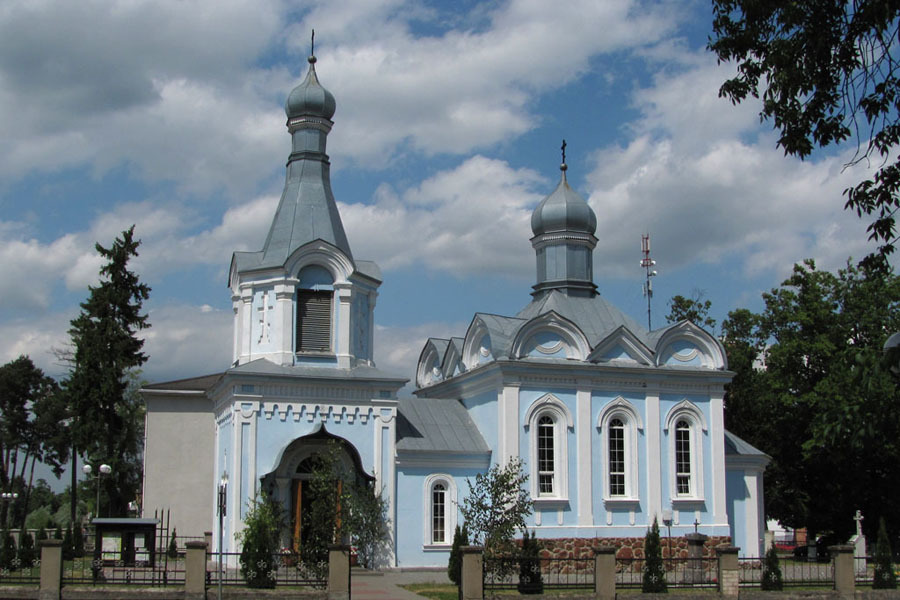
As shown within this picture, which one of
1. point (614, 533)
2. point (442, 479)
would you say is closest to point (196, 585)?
point (442, 479)

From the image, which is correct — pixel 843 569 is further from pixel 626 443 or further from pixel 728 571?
pixel 626 443

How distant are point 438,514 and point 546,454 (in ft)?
10.7

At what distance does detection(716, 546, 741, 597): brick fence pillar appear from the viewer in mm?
19394

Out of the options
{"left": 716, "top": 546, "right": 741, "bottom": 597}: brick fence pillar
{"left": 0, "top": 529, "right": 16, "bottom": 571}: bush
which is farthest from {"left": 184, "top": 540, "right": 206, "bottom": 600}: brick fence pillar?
{"left": 716, "top": 546, "right": 741, "bottom": 597}: brick fence pillar

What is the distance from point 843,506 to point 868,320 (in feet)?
22.3

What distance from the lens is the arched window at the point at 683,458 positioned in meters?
28.0

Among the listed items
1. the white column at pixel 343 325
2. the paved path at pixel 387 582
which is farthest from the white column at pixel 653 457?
the white column at pixel 343 325

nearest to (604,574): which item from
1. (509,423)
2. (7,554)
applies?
(509,423)

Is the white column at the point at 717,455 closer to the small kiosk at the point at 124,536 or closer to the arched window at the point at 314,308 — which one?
the arched window at the point at 314,308

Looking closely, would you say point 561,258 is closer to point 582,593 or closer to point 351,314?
point 351,314

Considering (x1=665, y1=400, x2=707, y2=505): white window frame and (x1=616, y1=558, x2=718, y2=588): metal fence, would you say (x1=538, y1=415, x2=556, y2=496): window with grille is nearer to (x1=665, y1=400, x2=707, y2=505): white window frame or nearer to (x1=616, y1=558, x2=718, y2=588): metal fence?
(x1=616, y1=558, x2=718, y2=588): metal fence

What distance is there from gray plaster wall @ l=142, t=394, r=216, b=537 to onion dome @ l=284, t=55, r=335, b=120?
10.7 m

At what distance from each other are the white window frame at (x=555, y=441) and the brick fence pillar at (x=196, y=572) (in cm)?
1051

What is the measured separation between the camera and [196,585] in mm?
18000
